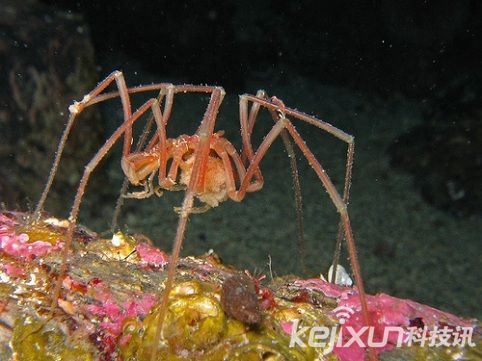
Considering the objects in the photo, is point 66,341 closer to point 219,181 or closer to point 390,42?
point 219,181

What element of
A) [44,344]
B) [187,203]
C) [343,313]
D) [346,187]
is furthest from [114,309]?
[346,187]

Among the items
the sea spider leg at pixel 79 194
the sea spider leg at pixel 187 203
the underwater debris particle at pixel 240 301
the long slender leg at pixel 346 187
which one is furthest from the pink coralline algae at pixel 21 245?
the long slender leg at pixel 346 187

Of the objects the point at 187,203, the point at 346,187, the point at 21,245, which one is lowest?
the point at 21,245

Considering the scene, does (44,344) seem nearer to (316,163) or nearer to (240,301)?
(240,301)

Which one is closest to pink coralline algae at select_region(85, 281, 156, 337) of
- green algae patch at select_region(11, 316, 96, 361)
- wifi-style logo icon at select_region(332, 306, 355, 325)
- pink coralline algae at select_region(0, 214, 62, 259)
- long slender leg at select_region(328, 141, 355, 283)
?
green algae patch at select_region(11, 316, 96, 361)

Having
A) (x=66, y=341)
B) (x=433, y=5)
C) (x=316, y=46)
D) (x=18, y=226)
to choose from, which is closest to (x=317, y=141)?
(x=316, y=46)

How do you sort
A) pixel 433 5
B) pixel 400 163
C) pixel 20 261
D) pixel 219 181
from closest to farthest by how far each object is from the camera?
1. pixel 20 261
2. pixel 219 181
3. pixel 400 163
4. pixel 433 5
